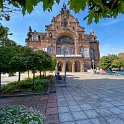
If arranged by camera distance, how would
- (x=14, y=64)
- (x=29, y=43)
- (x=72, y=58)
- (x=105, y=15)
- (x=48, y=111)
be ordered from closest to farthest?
1. (x=105, y=15)
2. (x=48, y=111)
3. (x=14, y=64)
4. (x=72, y=58)
5. (x=29, y=43)

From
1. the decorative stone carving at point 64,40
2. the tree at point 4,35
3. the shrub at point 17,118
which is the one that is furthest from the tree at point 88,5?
the decorative stone carving at point 64,40

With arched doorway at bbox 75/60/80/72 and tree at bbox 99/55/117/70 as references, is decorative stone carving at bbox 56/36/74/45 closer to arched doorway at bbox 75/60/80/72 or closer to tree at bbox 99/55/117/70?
arched doorway at bbox 75/60/80/72

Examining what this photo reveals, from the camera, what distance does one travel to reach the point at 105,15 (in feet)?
7.73

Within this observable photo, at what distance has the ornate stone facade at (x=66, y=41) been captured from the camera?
62969 mm

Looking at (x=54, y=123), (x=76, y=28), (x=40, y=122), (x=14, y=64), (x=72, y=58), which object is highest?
(x=76, y=28)

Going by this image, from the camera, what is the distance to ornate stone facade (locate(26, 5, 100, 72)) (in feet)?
207

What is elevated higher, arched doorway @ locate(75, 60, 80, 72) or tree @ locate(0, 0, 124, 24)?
arched doorway @ locate(75, 60, 80, 72)

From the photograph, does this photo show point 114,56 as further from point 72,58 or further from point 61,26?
point 61,26

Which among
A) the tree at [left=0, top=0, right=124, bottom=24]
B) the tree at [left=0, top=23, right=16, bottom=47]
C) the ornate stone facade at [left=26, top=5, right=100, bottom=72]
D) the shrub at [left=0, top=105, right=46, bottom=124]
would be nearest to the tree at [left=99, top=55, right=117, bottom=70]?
the ornate stone facade at [left=26, top=5, right=100, bottom=72]

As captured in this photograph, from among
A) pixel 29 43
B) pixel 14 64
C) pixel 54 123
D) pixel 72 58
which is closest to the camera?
pixel 54 123

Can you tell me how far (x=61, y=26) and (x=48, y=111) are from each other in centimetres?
5795

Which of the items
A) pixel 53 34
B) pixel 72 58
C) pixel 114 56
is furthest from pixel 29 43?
pixel 114 56

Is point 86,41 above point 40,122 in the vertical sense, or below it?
above

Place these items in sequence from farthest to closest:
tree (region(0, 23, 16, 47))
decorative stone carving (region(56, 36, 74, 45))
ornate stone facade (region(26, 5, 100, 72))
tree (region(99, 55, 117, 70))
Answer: decorative stone carving (region(56, 36, 74, 45))
ornate stone facade (region(26, 5, 100, 72))
tree (region(99, 55, 117, 70))
tree (region(0, 23, 16, 47))
